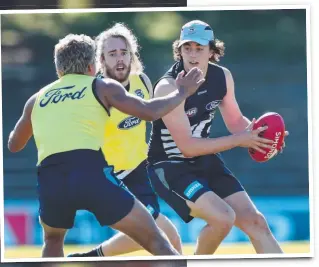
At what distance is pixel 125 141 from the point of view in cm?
627

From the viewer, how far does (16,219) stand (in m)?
7.82

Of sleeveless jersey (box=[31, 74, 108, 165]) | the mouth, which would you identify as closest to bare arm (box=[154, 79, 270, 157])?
the mouth

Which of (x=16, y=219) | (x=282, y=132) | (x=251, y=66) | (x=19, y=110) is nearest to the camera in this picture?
(x=282, y=132)

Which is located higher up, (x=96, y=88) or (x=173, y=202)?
(x=96, y=88)

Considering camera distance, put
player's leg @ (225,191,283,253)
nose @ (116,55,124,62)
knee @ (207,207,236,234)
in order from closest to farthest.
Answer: knee @ (207,207,236,234) → player's leg @ (225,191,283,253) → nose @ (116,55,124,62)

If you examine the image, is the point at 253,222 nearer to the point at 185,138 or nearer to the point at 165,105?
the point at 185,138

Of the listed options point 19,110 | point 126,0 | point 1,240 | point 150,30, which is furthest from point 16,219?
point 126,0

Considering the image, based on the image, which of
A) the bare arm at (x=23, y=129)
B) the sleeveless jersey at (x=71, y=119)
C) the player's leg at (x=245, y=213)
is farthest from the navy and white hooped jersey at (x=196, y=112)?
the bare arm at (x=23, y=129)

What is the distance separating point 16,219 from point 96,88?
2881mm

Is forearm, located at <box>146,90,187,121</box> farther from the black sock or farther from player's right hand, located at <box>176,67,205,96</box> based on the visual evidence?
the black sock

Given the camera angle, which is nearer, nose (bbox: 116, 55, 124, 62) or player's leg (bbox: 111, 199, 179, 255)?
player's leg (bbox: 111, 199, 179, 255)

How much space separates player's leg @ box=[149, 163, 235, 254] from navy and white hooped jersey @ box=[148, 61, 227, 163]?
0.30 feet

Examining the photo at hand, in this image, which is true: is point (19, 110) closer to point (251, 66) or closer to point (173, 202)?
point (173, 202)

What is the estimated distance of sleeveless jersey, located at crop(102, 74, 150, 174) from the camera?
6215mm
